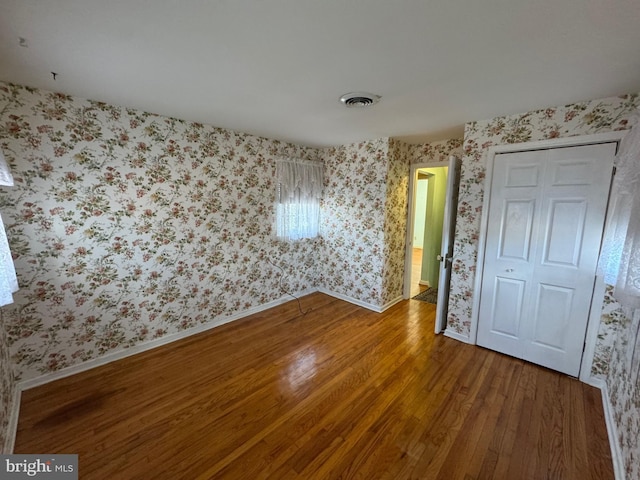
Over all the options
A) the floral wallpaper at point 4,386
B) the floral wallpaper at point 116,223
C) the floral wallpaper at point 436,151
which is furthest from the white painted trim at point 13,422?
the floral wallpaper at point 436,151

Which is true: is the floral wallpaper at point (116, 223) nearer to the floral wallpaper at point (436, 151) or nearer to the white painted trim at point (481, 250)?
the floral wallpaper at point (436, 151)

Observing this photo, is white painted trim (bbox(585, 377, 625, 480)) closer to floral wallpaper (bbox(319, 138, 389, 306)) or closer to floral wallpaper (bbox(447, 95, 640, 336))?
floral wallpaper (bbox(447, 95, 640, 336))

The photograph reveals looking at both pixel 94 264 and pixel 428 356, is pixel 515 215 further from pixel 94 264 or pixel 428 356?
pixel 94 264

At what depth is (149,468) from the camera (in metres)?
1.43

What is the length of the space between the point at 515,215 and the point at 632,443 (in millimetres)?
1660

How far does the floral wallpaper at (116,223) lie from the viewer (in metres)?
1.92

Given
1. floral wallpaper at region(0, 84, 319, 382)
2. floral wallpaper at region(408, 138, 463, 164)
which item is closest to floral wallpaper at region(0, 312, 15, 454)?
floral wallpaper at region(0, 84, 319, 382)

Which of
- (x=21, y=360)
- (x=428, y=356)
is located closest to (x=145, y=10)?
(x=21, y=360)

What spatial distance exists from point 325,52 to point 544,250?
7.81ft

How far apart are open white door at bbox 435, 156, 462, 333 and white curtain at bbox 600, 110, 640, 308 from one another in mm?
1188

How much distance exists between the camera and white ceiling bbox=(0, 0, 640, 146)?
1079 mm

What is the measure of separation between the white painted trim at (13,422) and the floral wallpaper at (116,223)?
143mm

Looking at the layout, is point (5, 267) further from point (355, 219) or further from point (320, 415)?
point (355, 219)

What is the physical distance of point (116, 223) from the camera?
2.28 m
